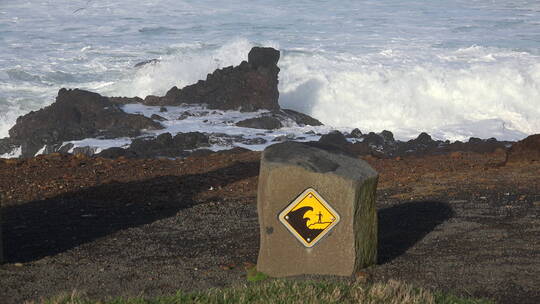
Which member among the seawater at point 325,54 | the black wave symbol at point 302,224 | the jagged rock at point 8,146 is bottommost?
the seawater at point 325,54

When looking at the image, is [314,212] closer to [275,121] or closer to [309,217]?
[309,217]

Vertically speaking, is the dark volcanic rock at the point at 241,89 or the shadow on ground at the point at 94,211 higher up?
the shadow on ground at the point at 94,211

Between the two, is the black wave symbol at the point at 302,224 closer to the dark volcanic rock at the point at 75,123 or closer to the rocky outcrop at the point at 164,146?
the rocky outcrop at the point at 164,146

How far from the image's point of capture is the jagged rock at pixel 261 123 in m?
22.0

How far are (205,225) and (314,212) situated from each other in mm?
2550

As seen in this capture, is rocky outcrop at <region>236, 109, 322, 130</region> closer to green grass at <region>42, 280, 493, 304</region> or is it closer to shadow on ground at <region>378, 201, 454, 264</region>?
shadow on ground at <region>378, 201, 454, 264</region>

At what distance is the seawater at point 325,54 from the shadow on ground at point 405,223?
1450 cm

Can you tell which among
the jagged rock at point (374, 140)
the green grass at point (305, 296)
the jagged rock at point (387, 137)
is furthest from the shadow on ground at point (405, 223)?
the jagged rock at point (387, 137)

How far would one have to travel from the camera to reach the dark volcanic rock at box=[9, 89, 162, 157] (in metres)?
20.7

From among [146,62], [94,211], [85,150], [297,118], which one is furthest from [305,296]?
[146,62]

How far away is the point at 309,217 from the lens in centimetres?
688

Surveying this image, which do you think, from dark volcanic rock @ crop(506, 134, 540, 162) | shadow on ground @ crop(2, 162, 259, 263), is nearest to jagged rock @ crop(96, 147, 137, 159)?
shadow on ground @ crop(2, 162, 259, 263)

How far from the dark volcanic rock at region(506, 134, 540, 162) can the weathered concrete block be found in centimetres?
587

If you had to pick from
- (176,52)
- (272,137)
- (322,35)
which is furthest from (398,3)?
(272,137)
